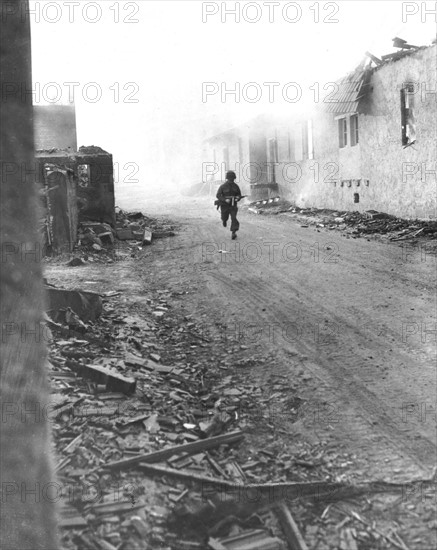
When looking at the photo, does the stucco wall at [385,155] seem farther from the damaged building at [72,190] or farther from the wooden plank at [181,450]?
the wooden plank at [181,450]

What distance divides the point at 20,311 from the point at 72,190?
14.2 m

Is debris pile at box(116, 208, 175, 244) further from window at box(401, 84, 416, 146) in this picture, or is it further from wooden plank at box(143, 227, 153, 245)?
window at box(401, 84, 416, 146)

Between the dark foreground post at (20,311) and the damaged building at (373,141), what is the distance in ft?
54.6

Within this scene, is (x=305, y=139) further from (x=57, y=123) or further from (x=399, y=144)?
(x=57, y=123)

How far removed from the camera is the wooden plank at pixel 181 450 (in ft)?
14.1

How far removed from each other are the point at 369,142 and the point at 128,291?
13.5 m

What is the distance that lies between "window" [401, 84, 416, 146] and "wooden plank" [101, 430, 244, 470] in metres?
15.4

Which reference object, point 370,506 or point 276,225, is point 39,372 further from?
point 276,225

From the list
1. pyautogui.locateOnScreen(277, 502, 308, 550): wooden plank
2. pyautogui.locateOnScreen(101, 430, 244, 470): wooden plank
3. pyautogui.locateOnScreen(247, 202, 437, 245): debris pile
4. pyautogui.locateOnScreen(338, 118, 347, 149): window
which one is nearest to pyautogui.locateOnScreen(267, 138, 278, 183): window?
pyautogui.locateOnScreen(247, 202, 437, 245): debris pile

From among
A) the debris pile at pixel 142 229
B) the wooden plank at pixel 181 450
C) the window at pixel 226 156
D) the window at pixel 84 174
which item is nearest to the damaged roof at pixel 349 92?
the debris pile at pixel 142 229

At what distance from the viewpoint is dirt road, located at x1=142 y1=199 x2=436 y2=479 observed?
5012 millimetres

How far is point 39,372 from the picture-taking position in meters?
2.25

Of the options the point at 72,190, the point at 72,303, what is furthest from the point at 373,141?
the point at 72,303

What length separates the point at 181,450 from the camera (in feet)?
15.1
